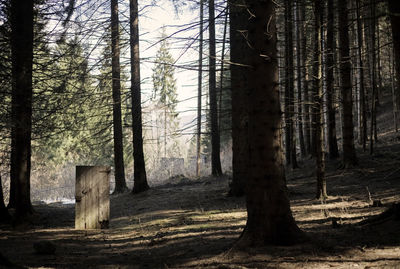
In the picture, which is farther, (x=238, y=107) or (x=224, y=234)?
(x=238, y=107)

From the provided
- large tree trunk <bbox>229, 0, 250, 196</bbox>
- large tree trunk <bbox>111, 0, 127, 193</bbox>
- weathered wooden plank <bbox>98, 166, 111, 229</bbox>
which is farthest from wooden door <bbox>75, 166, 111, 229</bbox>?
large tree trunk <bbox>111, 0, 127, 193</bbox>

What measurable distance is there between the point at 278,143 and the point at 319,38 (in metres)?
4.69

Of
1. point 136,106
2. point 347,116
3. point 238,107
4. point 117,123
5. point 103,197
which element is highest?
point 136,106

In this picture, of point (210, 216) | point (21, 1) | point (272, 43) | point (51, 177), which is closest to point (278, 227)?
point (272, 43)

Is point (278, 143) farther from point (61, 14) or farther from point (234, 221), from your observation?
point (61, 14)

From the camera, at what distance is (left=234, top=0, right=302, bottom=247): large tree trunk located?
15.9 feet

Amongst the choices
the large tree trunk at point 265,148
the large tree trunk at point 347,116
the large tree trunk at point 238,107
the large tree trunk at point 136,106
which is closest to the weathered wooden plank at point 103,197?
the large tree trunk at point 238,107

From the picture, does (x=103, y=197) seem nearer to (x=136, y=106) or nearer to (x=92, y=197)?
(x=92, y=197)

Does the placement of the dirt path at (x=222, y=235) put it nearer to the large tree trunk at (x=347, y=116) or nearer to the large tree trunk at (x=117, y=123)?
the large tree trunk at (x=347, y=116)

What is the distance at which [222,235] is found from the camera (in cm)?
636

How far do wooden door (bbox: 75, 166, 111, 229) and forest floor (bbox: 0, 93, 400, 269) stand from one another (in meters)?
0.37

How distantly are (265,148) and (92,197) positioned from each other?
20.2ft

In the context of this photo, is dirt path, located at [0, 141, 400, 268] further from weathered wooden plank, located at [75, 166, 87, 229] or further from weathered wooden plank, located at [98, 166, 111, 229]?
weathered wooden plank, located at [75, 166, 87, 229]

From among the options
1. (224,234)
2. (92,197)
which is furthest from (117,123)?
(224,234)
